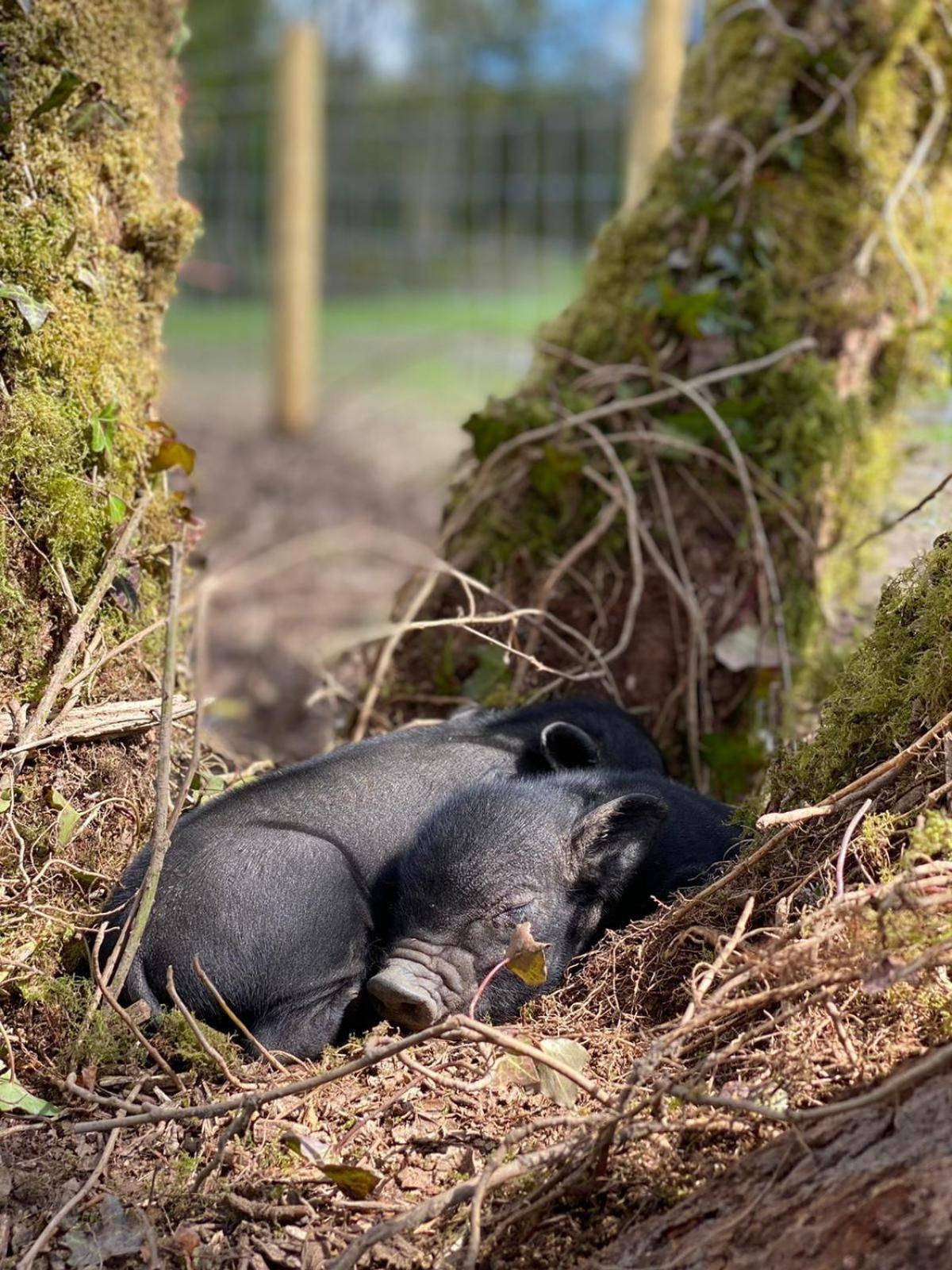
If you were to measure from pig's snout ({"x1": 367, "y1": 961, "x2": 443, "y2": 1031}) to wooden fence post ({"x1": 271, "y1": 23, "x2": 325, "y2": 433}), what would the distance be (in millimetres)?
10400

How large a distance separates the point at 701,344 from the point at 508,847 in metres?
2.34

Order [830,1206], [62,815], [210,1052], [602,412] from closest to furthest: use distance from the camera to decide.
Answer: [830,1206]
[210,1052]
[62,815]
[602,412]

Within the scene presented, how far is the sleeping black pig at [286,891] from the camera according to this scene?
9.69 ft

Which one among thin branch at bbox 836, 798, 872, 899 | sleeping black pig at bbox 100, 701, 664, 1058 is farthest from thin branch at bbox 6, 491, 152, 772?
thin branch at bbox 836, 798, 872, 899

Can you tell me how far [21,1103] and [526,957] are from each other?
106 centimetres

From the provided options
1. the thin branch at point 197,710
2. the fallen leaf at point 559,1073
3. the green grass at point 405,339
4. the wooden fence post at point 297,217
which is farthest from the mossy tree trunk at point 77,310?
the wooden fence post at point 297,217

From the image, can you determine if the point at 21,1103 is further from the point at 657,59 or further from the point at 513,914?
the point at 657,59

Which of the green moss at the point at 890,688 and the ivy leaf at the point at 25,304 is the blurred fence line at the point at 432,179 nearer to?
the ivy leaf at the point at 25,304

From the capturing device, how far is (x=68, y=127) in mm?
3275

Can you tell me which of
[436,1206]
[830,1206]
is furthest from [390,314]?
[830,1206]

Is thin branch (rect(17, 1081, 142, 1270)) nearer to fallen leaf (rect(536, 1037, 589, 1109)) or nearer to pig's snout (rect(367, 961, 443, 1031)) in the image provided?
pig's snout (rect(367, 961, 443, 1031))

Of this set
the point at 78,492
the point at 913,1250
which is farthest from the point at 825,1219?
the point at 78,492

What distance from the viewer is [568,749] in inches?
143

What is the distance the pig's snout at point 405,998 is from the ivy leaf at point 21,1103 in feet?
2.31
